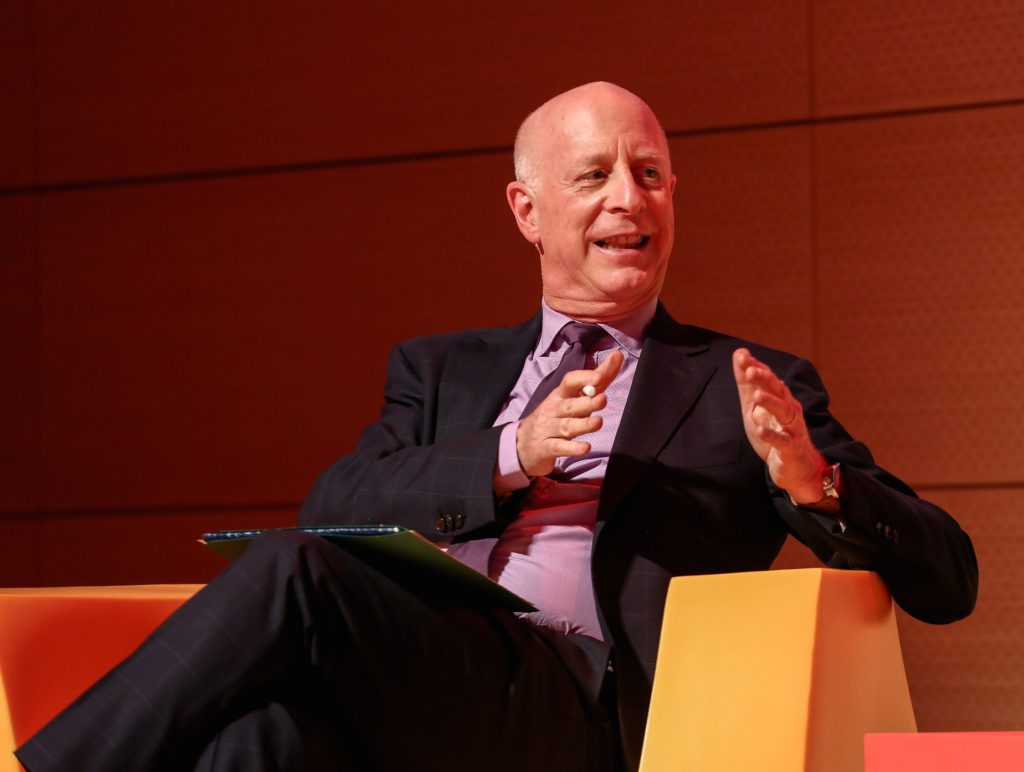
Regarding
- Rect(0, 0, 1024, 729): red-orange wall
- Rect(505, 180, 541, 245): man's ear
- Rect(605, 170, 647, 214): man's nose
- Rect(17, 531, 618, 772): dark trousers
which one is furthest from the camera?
Rect(0, 0, 1024, 729): red-orange wall

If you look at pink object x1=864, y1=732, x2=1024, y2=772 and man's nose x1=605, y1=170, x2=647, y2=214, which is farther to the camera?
man's nose x1=605, y1=170, x2=647, y2=214

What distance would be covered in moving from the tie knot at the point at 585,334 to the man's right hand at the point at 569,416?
0.38 meters

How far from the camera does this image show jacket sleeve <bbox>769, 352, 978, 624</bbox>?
1.83 metres

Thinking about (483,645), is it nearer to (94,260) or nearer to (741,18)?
(741,18)

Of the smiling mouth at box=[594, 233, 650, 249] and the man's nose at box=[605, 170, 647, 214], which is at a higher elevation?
the man's nose at box=[605, 170, 647, 214]

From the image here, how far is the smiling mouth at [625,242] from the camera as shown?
2.21m

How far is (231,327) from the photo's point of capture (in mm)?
3637

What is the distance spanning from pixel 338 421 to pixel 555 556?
161 centimetres

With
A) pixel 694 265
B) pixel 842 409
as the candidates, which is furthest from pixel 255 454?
pixel 842 409

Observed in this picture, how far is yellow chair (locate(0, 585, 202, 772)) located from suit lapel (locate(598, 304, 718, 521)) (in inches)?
26.3

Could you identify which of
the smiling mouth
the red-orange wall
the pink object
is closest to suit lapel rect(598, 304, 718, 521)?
the smiling mouth

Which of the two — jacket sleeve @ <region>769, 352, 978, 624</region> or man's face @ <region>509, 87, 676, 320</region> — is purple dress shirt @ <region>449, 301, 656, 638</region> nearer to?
man's face @ <region>509, 87, 676, 320</region>

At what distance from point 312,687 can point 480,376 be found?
0.75 meters

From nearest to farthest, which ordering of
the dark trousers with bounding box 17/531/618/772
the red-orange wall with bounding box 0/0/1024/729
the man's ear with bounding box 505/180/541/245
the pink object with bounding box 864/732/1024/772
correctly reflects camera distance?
the pink object with bounding box 864/732/1024/772
the dark trousers with bounding box 17/531/618/772
the man's ear with bounding box 505/180/541/245
the red-orange wall with bounding box 0/0/1024/729
